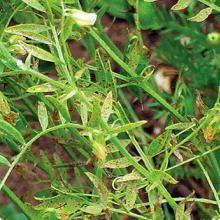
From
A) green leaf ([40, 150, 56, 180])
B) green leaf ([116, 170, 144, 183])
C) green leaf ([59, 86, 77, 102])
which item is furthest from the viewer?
green leaf ([40, 150, 56, 180])

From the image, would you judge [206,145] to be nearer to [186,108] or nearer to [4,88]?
[186,108]

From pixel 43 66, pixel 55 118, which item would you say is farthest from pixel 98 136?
pixel 43 66

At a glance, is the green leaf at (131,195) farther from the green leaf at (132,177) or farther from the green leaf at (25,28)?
the green leaf at (25,28)

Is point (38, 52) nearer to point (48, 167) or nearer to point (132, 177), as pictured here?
point (132, 177)

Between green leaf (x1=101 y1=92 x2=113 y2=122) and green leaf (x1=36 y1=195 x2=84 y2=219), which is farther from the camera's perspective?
green leaf (x1=36 y1=195 x2=84 y2=219)

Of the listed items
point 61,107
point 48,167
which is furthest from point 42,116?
point 48,167

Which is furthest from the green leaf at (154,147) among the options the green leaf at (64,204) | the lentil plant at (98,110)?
the green leaf at (64,204)

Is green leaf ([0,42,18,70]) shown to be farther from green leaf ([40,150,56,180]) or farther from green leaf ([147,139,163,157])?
green leaf ([40,150,56,180])

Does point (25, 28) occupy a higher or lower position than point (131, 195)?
higher

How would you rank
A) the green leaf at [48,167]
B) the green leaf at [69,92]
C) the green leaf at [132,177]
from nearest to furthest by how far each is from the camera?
the green leaf at [69,92], the green leaf at [132,177], the green leaf at [48,167]

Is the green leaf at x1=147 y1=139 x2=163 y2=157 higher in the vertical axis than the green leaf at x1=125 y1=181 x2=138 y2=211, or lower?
higher

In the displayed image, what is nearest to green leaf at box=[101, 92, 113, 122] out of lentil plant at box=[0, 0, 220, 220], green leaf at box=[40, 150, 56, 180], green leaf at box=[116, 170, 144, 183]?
lentil plant at box=[0, 0, 220, 220]

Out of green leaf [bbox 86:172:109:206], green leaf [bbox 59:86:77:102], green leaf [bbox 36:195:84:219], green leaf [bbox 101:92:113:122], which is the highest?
green leaf [bbox 59:86:77:102]
